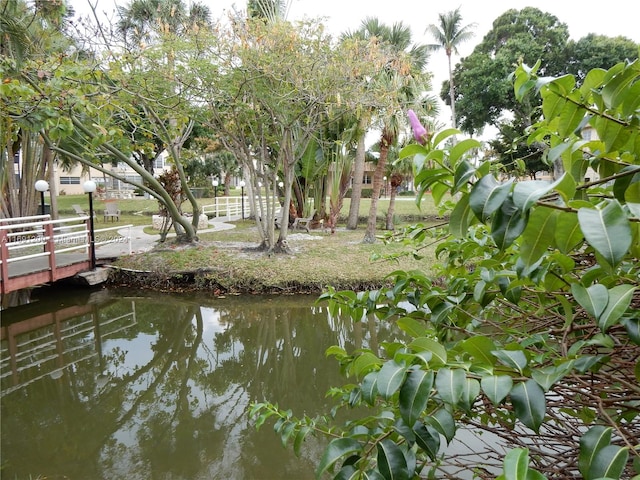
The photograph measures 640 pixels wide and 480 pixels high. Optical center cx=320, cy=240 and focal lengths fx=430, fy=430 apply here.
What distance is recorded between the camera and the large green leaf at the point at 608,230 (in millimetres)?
608

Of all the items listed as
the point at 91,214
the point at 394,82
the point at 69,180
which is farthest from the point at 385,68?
the point at 69,180

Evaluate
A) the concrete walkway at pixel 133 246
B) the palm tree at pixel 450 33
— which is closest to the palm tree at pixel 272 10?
the concrete walkway at pixel 133 246

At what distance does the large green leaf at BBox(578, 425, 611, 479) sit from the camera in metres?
0.82

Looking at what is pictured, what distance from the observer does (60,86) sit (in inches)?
219

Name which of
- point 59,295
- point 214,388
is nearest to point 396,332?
point 214,388

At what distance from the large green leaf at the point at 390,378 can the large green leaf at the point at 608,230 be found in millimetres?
397

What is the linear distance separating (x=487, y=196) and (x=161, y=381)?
5.10 metres

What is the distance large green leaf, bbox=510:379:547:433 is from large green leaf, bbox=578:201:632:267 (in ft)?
1.05

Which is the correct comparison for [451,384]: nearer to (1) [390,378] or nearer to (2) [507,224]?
(1) [390,378]

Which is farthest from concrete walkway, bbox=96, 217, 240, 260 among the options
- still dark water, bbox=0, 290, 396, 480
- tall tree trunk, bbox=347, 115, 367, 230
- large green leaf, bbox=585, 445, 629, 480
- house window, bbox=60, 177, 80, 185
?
house window, bbox=60, 177, 80, 185

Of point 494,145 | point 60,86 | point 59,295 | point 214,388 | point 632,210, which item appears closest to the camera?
point 632,210

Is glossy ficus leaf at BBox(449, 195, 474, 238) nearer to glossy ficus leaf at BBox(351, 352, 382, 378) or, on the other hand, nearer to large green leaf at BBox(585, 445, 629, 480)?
glossy ficus leaf at BBox(351, 352, 382, 378)

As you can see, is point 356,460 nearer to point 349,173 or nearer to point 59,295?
point 59,295

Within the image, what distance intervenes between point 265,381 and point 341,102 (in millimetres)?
6381
